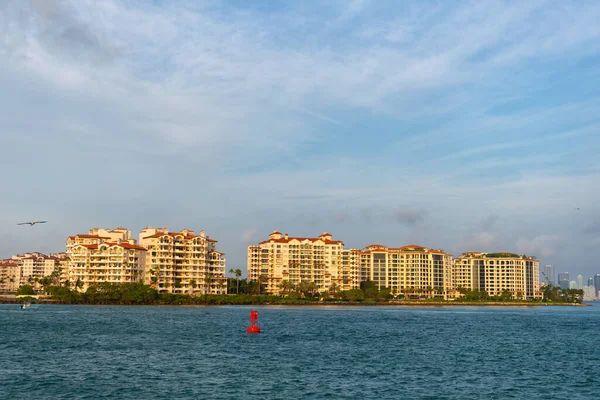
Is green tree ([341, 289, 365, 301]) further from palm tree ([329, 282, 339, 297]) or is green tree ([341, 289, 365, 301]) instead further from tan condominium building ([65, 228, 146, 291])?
tan condominium building ([65, 228, 146, 291])

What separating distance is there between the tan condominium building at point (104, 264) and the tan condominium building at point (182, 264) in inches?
159

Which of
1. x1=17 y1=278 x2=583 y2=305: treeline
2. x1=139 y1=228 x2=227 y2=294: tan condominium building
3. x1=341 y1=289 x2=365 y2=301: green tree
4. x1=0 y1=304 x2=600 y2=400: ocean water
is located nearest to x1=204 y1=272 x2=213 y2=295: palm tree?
x1=139 y1=228 x2=227 y2=294: tan condominium building

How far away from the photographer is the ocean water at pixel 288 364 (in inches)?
1380

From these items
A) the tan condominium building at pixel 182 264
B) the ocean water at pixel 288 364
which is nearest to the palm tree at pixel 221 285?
the tan condominium building at pixel 182 264

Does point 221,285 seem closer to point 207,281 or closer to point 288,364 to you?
point 207,281

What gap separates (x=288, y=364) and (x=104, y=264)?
128m

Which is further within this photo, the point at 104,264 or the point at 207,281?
the point at 207,281

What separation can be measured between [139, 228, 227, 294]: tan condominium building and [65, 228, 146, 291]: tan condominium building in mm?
4046

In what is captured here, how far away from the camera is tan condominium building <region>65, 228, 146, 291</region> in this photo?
162m

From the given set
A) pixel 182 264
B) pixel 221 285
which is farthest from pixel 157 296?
pixel 221 285

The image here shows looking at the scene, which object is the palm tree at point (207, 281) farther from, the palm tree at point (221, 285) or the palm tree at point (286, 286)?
the palm tree at point (286, 286)

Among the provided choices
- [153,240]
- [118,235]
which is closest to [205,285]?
[153,240]

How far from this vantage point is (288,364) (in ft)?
148

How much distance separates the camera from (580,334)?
262 feet
